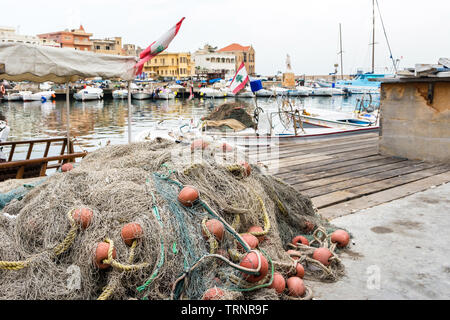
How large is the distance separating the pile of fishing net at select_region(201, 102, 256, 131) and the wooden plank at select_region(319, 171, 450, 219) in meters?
7.79

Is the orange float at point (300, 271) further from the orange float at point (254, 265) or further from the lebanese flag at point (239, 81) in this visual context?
the lebanese flag at point (239, 81)

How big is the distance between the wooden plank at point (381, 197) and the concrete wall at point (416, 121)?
115 cm

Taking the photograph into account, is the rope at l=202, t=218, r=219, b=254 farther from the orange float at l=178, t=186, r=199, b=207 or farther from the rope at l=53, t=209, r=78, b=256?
the rope at l=53, t=209, r=78, b=256

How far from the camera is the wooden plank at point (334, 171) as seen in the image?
6.33 meters

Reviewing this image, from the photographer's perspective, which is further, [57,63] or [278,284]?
[57,63]

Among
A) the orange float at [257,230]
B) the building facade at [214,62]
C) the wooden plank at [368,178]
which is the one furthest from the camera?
the building facade at [214,62]

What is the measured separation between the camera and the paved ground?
9.38 ft

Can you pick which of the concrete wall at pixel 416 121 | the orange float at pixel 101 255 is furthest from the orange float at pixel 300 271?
the concrete wall at pixel 416 121

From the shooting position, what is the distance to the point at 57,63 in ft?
20.8

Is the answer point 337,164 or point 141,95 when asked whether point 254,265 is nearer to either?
point 337,164

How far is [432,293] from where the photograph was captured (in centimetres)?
278

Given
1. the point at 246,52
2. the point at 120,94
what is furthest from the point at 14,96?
the point at 246,52

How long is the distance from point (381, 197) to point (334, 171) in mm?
1608

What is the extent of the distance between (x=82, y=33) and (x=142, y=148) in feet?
338
